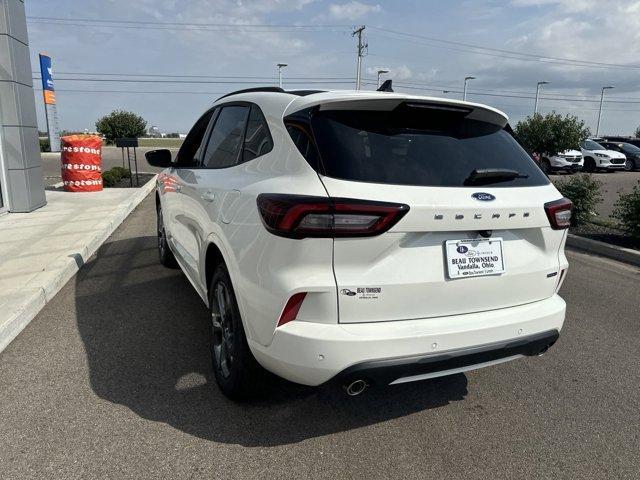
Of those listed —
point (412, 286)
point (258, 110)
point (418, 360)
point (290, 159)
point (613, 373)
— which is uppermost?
point (258, 110)

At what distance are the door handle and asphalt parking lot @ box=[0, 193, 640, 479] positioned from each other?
1.16 m

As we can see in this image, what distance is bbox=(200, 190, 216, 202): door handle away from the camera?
3.26 meters

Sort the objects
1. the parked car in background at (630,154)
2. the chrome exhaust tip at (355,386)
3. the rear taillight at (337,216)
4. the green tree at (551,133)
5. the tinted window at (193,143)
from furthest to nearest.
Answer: the parked car in background at (630,154), the green tree at (551,133), the tinted window at (193,143), the chrome exhaust tip at (355,386), the rear taillight at (337,216)

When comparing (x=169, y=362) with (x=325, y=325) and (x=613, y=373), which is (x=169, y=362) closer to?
(x=325, y=325)

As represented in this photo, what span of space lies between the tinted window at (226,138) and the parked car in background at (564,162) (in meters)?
21.3

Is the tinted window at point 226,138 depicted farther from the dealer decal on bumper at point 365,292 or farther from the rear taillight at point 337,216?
the dealer decal on bumper at point 365,292

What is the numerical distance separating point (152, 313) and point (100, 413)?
5.38ft

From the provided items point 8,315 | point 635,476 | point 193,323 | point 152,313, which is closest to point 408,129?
point 635,476

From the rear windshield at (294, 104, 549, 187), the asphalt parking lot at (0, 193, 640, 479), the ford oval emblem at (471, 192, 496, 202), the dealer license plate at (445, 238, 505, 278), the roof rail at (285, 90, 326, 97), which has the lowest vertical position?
the asphalt parking lot at (0, 193, 640, 479)

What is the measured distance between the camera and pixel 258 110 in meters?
Result: 3.05

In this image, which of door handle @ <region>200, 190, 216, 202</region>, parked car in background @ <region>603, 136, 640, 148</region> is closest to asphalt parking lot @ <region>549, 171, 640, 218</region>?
parked car in background @ <region>603, 136, 640, 148</region>

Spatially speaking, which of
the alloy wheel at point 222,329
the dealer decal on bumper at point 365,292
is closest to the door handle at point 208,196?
the alloy wheel at point 222,329

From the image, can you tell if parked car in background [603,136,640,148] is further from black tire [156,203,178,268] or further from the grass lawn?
the grass lawn

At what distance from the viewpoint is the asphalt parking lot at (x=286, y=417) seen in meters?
2.53
